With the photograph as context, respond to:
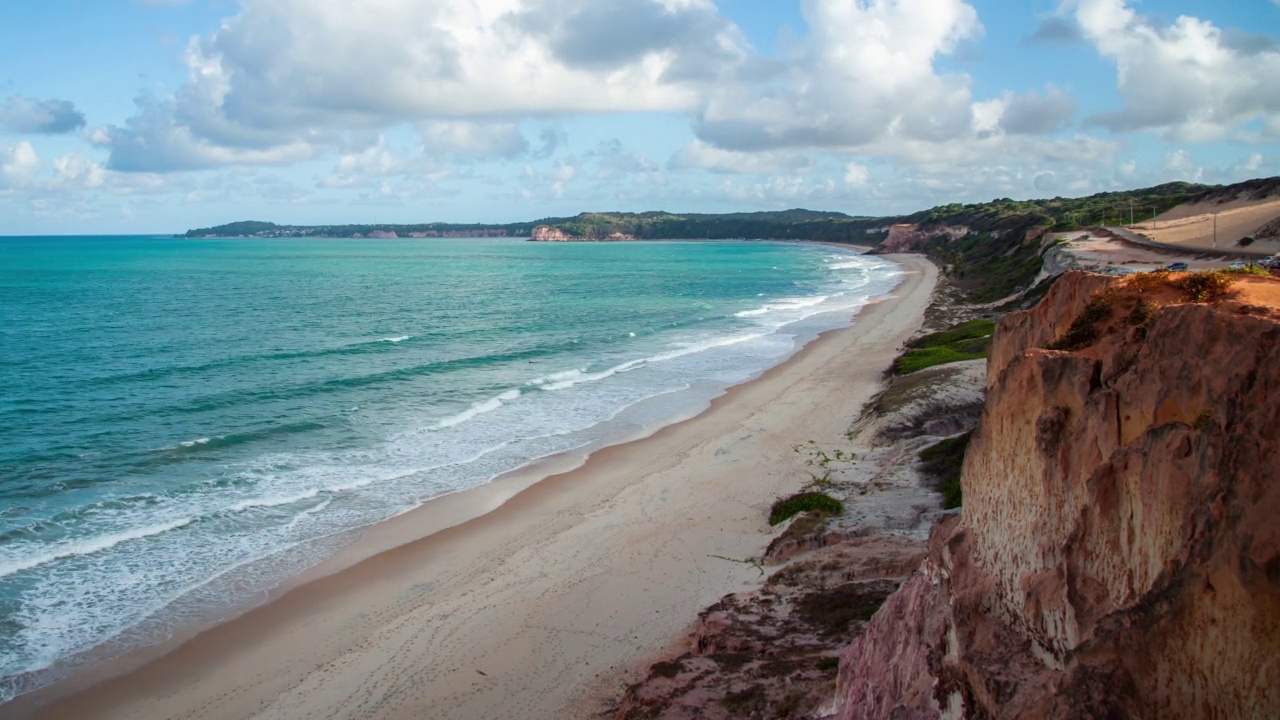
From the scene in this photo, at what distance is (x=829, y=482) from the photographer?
20.2 meters

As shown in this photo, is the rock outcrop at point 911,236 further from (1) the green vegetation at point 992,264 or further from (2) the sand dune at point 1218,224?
(2) the sand dune at point 1218,224

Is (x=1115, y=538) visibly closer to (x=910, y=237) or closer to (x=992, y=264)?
(x=992, y=264)

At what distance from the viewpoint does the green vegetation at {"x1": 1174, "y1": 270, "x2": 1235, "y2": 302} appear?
6.84 m

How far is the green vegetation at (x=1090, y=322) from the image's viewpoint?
790 cm

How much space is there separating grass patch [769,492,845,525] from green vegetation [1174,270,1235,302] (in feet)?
34.3

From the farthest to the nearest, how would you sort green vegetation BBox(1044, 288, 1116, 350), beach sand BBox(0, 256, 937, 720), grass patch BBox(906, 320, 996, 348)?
1. grass patch BBox(906, 320, 996, 348)
2. beach sand BBox(0, 256, 937, 720)
3. green vegetation BBox(1044, 288, 1116, 350)

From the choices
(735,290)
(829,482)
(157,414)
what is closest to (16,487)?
(157,414)

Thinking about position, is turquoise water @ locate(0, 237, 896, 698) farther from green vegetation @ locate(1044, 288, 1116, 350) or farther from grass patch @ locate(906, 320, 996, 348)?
green vegetation @ locate(1044, 288, 1116, 350)

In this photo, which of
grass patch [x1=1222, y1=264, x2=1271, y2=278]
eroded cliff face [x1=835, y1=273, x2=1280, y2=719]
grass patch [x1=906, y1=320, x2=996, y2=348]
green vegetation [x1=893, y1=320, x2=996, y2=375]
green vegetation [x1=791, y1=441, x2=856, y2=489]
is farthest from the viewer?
grass patch [x1=906, y1=320, x2=996, y2=348]

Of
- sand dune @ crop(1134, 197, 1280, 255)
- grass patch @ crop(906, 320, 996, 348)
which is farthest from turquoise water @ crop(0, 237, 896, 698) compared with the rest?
sand dune @ crop(1134, 197, 1280, 255)

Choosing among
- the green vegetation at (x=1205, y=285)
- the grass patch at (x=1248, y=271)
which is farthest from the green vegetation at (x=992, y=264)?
the green vegetation at (x=1205, y=285)

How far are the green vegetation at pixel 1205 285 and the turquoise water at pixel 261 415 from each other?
53.0 ft

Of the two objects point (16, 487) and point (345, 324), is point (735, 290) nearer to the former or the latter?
point (345, 324)

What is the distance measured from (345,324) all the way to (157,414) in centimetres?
2554
